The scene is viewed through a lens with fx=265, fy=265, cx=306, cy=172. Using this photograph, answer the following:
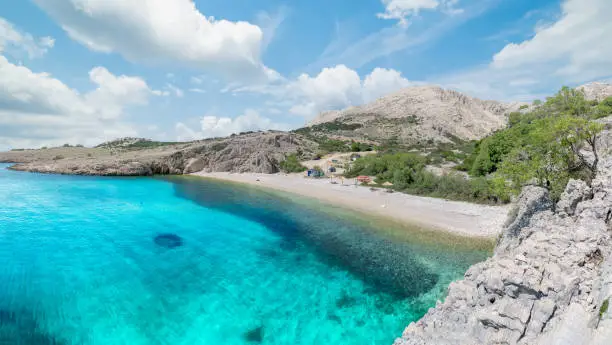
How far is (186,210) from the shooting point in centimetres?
3147

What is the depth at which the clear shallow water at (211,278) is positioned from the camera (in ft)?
36.1

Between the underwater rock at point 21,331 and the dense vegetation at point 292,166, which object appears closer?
the underwater rock at point 21,331

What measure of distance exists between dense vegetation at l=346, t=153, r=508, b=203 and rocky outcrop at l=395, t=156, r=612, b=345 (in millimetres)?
14730

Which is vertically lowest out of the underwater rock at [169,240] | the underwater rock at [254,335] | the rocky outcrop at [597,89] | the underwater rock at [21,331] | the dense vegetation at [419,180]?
→ the underwater rock at [254,335]

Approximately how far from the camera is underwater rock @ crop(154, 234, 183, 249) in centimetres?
2035

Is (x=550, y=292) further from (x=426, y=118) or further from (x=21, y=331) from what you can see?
(x=426, y=118)

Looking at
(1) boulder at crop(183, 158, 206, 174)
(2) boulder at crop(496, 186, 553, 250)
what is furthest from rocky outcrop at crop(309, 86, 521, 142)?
(2) boulder at crop(496, 186, 553, 250)

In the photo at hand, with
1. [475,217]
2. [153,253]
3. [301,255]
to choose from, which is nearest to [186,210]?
[153,253]

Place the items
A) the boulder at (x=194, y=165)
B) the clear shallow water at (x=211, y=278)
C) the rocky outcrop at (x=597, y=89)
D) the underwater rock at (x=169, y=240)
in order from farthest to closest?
1. the rocky outcrop at (x=597, y=89)
2. the boulder at (x=194, y=165)
3. the underwater rock at (x=169, y=240)
4. the clear shallow water at (x=211, y=278)

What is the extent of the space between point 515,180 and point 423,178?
71.9 feet

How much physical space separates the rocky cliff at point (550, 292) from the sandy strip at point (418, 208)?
14145 millimetres

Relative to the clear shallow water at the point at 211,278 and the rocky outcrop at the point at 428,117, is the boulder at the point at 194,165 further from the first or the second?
the rocky outcrop at the point at 428,117

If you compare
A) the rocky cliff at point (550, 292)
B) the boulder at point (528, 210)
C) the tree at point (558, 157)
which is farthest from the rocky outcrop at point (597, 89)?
the rocky cliff at point (550, 292)

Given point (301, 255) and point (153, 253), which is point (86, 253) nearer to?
point (153, 253)
